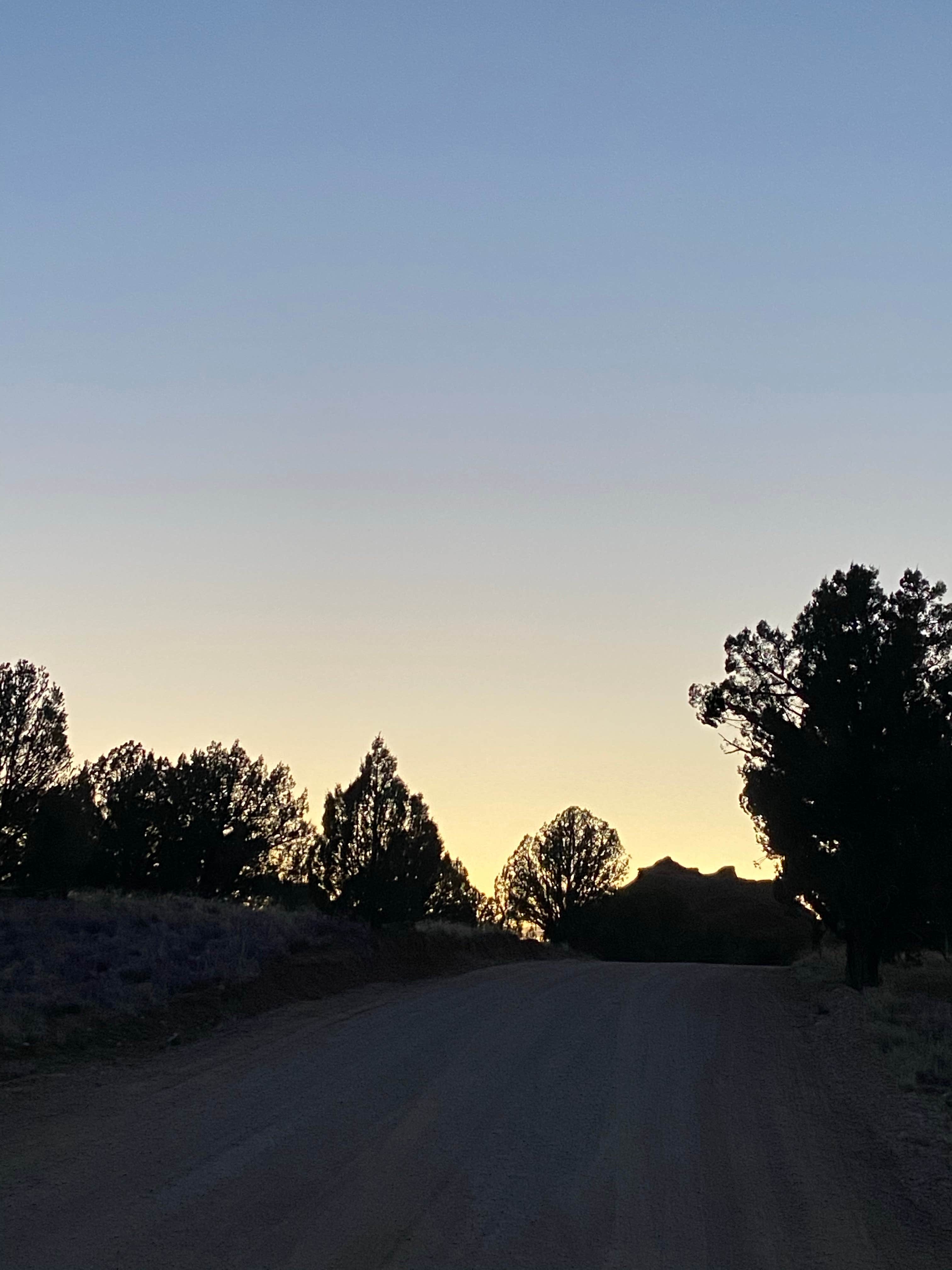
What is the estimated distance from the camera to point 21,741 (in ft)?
104

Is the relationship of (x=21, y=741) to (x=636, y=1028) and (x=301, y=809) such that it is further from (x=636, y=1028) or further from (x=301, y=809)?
(x=636, y=1028)

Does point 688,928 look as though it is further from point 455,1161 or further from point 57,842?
point 455,1161

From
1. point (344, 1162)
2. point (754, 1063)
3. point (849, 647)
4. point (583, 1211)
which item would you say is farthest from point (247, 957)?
point (849, 647)

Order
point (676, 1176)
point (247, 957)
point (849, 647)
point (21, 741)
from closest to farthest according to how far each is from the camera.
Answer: point (676, 1176) < point (247, 957) < point (849, 647) < point (21, 741)

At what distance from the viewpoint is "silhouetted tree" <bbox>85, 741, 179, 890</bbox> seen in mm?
40594

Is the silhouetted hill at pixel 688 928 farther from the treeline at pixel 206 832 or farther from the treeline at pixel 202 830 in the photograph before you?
the treeline at pixel 202 830

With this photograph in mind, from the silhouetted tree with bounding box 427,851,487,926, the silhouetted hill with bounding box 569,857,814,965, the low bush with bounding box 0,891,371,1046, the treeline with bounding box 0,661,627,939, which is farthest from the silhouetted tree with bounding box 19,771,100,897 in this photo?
the silhouetted hill with bounding box 569,857,814,965

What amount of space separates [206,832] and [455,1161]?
112 feet

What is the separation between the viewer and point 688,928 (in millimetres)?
68312

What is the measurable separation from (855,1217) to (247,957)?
13640 millimetres

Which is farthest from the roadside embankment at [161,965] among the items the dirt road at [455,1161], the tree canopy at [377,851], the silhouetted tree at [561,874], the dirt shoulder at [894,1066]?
the silhouetted tree at [561,874]

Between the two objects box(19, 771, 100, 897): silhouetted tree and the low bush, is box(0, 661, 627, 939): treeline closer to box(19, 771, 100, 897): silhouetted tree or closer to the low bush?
box(19, 771, 100, 897): silhouetted tree

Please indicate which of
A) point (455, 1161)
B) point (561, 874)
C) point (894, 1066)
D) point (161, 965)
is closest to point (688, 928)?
point (561, 874)

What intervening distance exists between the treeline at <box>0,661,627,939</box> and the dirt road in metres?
19.3
